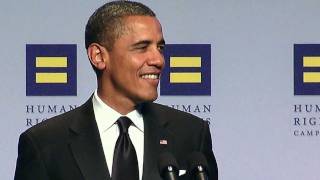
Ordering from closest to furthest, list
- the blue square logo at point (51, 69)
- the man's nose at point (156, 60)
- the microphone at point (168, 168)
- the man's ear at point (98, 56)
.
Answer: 1. the microphone at point (168, 168)
2. the man's nose at point (156, 60)
3. the man's ear at point (98, 56)
4. the blue square logo at point (51, 69)

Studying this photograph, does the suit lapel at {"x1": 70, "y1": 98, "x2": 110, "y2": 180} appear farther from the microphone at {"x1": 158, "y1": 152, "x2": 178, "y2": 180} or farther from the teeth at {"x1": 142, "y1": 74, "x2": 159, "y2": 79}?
the microphone at {"x1": 158, "y1": 152, "x2": 178, "y2": 180}

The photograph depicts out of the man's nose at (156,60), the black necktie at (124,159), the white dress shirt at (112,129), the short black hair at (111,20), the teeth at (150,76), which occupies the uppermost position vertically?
the short black hair at (111,20)

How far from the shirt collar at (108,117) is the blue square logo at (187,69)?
87cm

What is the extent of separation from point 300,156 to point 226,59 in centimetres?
44

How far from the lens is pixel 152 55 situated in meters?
1.78

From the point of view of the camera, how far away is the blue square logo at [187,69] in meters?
2.75

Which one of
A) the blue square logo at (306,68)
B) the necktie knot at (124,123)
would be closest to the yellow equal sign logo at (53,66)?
the blue square logo at (306,68)

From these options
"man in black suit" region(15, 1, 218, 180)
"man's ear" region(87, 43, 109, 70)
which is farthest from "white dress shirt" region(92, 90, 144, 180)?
"man's ear" region(87, 43, 109, 70)

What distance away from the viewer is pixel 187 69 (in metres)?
2.76

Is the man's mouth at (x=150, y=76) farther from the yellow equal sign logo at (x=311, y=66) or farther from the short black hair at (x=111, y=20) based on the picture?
the yellow equal sign logo at (x=311, y=66)

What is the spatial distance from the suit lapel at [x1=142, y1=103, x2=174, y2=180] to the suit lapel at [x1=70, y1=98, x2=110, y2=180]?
100 millimetres

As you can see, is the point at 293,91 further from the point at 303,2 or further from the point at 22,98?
the point at 22,98

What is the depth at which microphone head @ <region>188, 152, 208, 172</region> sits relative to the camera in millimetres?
1477

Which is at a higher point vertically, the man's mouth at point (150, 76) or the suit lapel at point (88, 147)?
the man's mouth at point (150, 76)
